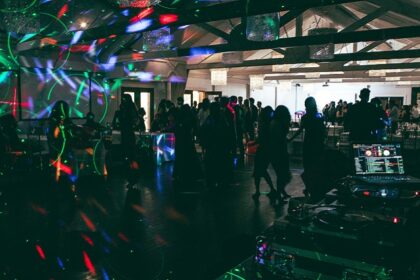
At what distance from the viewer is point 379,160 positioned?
9.08 ft

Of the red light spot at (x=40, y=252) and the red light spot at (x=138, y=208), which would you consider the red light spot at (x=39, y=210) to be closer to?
the red light spot at (x=138, y=208)

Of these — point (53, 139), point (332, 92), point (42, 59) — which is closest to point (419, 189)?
point (53, 139)

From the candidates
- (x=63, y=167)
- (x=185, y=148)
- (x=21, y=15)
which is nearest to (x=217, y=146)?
(x=185, y=148)

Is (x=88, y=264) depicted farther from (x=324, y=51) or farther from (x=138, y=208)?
(x=324, y=51)

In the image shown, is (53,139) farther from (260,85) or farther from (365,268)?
(260,85)

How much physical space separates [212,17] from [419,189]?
3597mm

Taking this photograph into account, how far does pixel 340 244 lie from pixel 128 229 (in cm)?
307

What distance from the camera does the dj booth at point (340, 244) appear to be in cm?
152

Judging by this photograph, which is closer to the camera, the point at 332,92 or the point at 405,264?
the point at 405,264

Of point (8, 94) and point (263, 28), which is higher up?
point (263, 28)

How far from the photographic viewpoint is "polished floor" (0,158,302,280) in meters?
3.27

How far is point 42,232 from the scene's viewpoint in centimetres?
420

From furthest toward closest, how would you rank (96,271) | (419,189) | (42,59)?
(42,59) < (96,271) < (419,189)

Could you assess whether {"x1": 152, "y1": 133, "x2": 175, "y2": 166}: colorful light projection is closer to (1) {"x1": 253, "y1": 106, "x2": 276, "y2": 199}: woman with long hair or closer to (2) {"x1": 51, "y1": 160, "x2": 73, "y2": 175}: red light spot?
(2) {"x1": 51, "y1": 160, "x2": 73, "y2": 175}: red light spot
